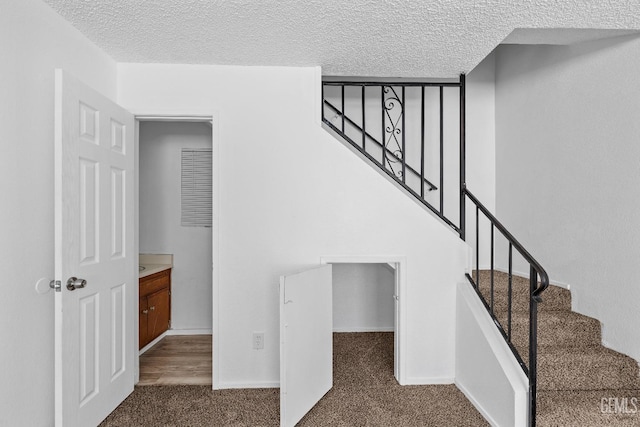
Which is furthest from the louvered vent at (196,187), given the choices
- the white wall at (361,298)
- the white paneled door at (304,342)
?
the white paneled door at (304,342)

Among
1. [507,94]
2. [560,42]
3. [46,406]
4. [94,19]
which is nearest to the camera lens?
[46,406]

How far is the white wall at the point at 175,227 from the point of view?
14.6ft

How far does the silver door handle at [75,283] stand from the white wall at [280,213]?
1.00 m

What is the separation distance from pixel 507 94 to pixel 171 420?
12.6 ft

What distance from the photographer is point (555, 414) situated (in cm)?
228

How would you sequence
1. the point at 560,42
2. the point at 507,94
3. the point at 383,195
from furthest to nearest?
1. the point at 507,94
2. the point at 383,195
3. the point at 560,42

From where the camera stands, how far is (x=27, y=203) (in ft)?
6.76

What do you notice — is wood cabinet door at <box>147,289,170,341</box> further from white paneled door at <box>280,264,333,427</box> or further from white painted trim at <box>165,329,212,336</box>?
white paneled door at <box>280,264,333,427</box>

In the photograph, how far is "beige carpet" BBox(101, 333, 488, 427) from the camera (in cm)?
256

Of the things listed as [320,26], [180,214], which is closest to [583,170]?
[320,26]

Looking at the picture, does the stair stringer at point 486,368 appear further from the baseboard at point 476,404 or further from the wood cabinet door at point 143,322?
the wood cabinet door at point 143,322

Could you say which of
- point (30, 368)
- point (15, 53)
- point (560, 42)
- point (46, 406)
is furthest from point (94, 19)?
point (560, 42)

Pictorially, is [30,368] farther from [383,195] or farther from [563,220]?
[563,220]

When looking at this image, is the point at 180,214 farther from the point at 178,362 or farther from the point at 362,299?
the point at 362,299
